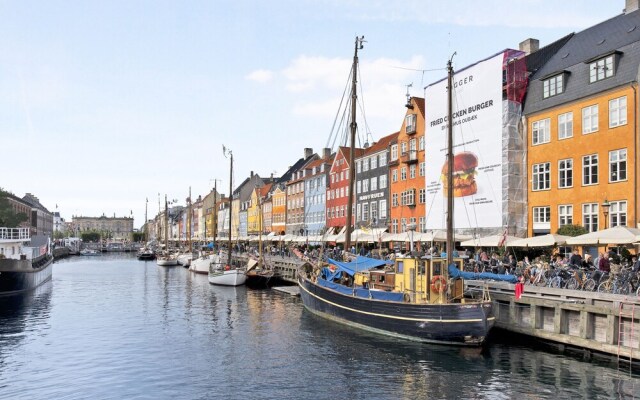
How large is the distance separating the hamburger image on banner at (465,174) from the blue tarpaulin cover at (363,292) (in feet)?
65.9

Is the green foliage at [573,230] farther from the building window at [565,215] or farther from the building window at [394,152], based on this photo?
the building window at [394,152]

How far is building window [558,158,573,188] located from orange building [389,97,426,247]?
17.3 m

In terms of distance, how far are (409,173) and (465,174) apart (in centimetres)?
1239

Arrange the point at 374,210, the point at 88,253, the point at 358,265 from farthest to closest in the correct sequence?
1. the point at 88,253
2. the point at 374,210
3. the point at 358,265

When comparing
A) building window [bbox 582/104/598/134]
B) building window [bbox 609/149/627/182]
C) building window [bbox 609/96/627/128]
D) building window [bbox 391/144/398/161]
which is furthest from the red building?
building window [bbox 609/149/627/182]

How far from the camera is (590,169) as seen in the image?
39219mm

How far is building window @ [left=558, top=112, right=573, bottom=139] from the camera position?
41.1m

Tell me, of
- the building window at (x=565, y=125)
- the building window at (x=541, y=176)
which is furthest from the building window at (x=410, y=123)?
the building window at (x=565, y=125)

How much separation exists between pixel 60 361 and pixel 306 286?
1654cm

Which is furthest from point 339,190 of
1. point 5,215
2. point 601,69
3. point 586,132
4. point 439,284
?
point 5,215

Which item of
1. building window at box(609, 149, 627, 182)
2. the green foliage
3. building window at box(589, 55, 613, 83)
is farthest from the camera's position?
building window at box(589, 55, 613, 83)

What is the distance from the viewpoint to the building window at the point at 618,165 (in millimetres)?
36750

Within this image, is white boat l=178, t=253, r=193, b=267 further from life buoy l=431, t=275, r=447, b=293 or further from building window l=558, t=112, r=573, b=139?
life buoy l=431, t=275, r=447, b=293

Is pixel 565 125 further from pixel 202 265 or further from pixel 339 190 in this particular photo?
pixel 202 265
